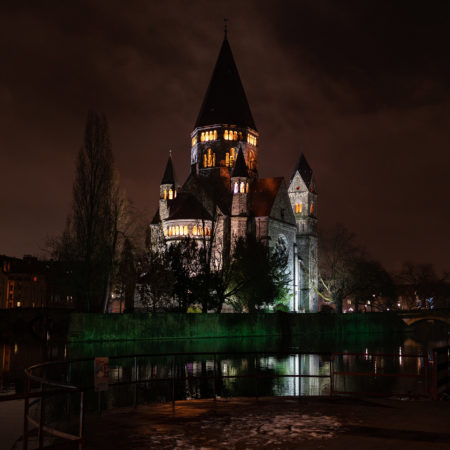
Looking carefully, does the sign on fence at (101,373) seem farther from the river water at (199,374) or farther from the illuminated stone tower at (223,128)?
the illuminated stone tower at (223,128)

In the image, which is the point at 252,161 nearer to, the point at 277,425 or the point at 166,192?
the point at 166,192

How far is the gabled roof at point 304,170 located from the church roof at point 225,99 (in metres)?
10.5

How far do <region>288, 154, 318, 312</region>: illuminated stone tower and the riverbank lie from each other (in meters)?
13.6

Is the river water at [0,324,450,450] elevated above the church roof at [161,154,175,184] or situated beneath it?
situated beneath

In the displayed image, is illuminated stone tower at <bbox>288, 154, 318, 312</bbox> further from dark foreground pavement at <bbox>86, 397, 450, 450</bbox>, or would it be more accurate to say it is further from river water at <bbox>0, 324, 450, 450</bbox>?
dark foreground pavement at <bbox>86, 397, 450, 450</bbox>

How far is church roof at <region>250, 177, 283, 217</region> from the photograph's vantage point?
262 ft

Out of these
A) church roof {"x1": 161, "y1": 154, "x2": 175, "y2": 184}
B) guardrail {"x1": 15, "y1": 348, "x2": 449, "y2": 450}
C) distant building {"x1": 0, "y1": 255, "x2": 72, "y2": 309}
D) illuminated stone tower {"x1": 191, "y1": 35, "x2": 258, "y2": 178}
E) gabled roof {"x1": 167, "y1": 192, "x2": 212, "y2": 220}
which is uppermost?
illuminated stone tower {"x1": 191, "y1": 35, "x2": 258, "y2": 178}

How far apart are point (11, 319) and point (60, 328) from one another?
5078 millimetres

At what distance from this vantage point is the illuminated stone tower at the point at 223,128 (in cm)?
8725

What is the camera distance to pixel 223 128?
87.4 m

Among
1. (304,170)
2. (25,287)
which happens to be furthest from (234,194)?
(25,287)

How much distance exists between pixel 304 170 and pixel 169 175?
2188cm

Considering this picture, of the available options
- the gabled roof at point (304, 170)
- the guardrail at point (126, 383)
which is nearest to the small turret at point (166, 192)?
the gabled roof at point (304, 170)

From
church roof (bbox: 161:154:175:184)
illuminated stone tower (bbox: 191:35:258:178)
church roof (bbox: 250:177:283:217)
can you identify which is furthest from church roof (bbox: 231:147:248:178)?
church roof (bbox: 161:154:175:184)
